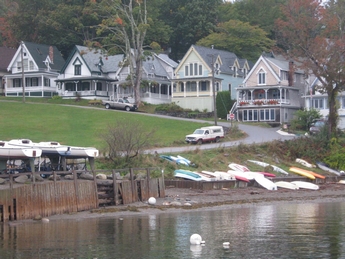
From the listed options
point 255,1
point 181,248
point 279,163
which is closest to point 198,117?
point 279,163

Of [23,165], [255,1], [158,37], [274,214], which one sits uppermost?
[255,1]

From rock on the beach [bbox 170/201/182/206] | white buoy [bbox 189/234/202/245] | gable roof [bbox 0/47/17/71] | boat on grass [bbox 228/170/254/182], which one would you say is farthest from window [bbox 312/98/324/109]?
white buoy [bbox 189/234/202/245]

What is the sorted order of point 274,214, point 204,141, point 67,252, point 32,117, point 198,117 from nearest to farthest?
point 67,252, point 274,214, point 204,141, point 32,117, point 198,117

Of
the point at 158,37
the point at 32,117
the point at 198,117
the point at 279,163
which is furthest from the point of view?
the point at 158,37

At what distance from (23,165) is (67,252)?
14154 millimetres

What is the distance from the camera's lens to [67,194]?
35.0 metres

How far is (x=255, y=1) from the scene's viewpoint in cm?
12688

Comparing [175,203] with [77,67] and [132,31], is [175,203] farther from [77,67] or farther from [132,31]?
[77,67]

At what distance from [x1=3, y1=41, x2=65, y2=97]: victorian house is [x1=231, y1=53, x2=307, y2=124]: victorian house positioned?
3235cm

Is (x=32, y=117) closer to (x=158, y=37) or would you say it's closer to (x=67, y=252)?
(x=158, y=37)

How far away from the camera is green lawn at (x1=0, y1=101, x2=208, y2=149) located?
62250 mm

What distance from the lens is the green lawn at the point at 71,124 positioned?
62.2 metres

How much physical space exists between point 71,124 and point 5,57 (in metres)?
42.4

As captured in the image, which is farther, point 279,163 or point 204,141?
point 204,141
